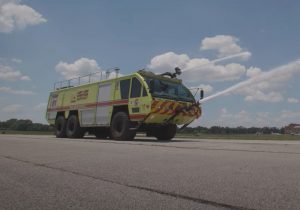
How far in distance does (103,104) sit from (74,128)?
2985 mm

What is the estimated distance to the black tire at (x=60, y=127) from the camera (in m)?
20.7

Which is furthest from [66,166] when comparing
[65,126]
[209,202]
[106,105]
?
[65,126]

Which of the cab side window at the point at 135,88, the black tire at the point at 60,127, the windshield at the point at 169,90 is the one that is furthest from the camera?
the black tire at the point at 60,127

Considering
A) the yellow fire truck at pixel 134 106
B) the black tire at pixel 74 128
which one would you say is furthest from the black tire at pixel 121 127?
the black tire at pixel 74 128

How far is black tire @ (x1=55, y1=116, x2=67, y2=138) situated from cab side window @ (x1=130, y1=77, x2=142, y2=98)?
6.31 metres

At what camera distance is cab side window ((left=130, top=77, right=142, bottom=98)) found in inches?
605

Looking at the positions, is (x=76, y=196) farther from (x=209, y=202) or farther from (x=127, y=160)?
(x=127, y=160)

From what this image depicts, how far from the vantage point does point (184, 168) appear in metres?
6.30

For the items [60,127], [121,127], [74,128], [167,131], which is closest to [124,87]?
[121,127]

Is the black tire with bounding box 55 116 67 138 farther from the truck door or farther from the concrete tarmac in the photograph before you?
the concrete tarmac

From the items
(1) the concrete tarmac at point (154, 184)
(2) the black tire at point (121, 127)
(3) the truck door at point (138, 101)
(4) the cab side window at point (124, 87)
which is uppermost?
(4) the cab side window at point (124, 87)

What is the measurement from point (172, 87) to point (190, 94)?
1103mm

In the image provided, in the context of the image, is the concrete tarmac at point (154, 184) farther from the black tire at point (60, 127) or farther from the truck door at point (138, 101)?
the black tire at point (60, 127)

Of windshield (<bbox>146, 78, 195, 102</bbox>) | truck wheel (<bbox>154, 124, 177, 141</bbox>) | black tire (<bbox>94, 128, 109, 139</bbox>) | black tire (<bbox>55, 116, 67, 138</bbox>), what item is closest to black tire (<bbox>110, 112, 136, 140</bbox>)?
windshield (<bbox>146, 78, 195, 102</bbox>)
